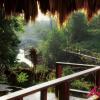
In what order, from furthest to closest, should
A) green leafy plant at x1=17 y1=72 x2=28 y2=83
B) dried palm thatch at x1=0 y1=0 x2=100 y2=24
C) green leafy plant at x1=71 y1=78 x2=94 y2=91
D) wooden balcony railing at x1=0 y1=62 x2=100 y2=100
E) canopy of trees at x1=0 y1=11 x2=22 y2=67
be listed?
canopy of trees at x1=0 y1=11 x2=22 y2=67 → green leafy plant at x1=71 y1=78 x2=94 y2=91 → green leafy plant at x1=17 y1=72 x2=28 y2=83 → dried palm thatch at x1=0 y1=0 x2=100 y2=24 → wooden balcony railing at x1=0 y1=62 x2=100 y2=100

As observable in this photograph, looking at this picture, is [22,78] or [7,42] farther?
[7,42]

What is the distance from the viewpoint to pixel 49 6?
2473mm

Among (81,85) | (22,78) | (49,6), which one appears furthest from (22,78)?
(49,6)

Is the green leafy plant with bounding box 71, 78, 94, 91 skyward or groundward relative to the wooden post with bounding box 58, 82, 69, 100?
groundward

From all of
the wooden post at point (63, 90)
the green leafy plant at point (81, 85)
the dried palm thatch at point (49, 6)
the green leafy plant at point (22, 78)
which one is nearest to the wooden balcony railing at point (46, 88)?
the wooden post at point (63, 90)

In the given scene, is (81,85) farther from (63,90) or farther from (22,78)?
(63,90)

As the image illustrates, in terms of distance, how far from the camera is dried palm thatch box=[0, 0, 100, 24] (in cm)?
233

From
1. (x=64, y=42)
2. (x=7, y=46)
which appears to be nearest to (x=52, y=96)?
(x=7, y=46)

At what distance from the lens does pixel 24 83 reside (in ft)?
33.8

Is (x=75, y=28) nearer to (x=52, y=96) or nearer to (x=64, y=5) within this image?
(x=52, y=96)

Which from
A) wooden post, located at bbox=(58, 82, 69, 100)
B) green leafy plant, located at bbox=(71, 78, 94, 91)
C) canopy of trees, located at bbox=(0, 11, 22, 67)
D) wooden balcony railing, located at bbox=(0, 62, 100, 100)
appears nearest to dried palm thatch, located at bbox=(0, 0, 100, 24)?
wooden balcony railing, located at bbox=(0, 62, 100, 100)

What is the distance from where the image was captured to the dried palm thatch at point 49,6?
2.33 meters

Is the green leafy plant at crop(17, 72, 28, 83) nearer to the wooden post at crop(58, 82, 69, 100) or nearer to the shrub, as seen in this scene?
the shrub

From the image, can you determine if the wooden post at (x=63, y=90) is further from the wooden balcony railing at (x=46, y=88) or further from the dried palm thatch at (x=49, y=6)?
the dried palm thatch at (x=49, y=6)
